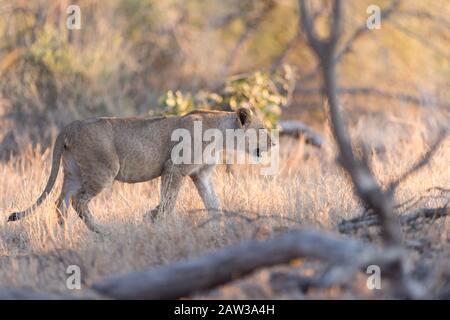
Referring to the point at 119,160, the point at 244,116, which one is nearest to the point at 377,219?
the point at 244,116

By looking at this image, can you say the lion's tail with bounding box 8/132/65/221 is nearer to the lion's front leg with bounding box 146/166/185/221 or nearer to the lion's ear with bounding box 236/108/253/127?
the lion's front leg with bounding box 146/166/185/221

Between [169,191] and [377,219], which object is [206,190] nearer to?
[169,191]

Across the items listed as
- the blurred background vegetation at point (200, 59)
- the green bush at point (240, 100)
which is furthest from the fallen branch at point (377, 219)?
the blurred background vegetation at point (200, 59)

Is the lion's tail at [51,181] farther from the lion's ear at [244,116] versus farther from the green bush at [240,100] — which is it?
the green bush at [240,100]

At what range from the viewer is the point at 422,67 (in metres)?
18.0

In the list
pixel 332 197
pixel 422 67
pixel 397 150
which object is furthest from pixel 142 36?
pixel 332 197

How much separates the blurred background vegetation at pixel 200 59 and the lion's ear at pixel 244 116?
11.8 feet

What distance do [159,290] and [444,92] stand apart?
12.5 meters

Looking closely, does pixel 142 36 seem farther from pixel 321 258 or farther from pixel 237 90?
pixel 321 258

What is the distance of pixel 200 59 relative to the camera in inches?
667

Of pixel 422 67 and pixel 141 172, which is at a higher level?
pixel 422 67

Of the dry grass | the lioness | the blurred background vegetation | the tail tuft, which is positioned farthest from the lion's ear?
the blurred background vegetation

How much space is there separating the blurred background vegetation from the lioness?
13.0 ft

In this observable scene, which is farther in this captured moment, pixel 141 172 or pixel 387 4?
pixel 387 4
